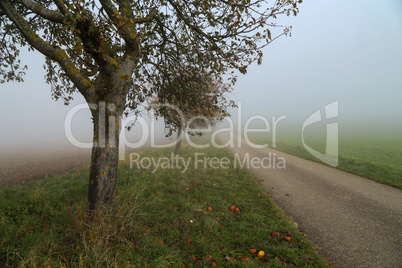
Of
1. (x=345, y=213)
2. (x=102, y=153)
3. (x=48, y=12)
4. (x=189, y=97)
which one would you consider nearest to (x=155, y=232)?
(x=102, y=153)

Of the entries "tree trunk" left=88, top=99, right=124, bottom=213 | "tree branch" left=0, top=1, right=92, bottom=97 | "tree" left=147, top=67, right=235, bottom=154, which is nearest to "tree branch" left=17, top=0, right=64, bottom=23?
"tree branch" left=0, top=1, right=92, bottom=97

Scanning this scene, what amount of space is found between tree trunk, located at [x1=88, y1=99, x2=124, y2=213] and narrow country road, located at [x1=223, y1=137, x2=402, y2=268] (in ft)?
16.4

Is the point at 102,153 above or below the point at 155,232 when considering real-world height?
above

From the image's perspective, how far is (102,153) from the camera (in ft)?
13.4

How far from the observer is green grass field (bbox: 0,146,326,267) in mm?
2902

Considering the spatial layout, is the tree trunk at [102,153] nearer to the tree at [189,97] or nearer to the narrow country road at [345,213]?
the tree at [189,97]

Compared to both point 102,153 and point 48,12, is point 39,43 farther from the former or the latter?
point 102,153

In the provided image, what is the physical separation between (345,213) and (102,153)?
6.88 meters

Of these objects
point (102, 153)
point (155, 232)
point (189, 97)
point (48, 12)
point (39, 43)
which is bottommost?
point (155, 232)

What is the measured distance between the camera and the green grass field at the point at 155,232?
290cm

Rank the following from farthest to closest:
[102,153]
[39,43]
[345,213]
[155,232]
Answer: [345,213]
[155,232]
[102,153]
[39,43]

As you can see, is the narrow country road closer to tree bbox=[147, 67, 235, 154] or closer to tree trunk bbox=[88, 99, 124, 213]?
tree bbox=[147, 67, 235, 154]

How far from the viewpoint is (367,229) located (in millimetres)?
4457

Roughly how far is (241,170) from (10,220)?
878 cm
